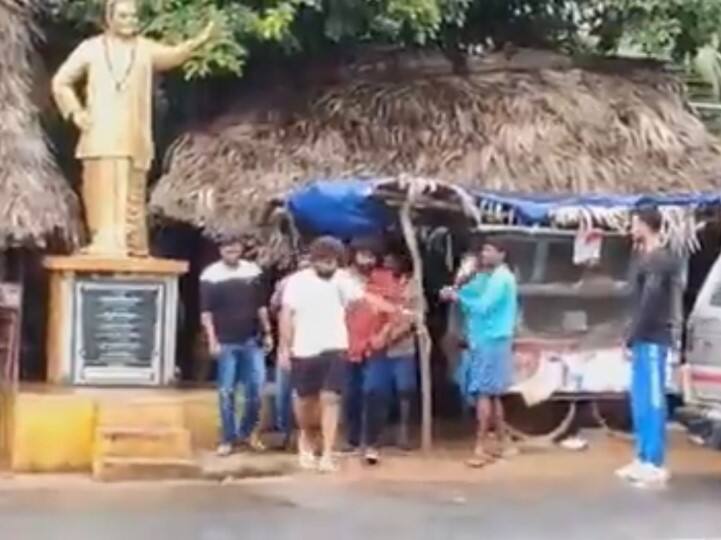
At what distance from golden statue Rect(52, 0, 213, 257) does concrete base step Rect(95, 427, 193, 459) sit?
1652 millimetres

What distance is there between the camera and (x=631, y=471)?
46.3 ft

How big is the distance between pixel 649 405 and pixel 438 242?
391cm

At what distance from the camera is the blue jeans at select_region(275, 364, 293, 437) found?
15220 mm

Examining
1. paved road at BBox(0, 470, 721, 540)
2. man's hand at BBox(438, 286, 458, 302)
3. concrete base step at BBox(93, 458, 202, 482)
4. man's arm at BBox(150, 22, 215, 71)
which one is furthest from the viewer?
man's hand at BBox(438, 286, 458, 302)

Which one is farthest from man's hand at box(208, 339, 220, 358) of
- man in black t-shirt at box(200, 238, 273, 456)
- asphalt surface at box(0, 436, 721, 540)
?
asphalt surface at box(0, 436, 721, 540)

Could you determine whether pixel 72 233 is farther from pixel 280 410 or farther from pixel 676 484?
pixel 676 484

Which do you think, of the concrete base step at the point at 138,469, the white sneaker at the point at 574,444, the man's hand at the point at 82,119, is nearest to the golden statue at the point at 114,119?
the man's hand at the point at 82,119

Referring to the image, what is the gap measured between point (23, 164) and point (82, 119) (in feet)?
2.26


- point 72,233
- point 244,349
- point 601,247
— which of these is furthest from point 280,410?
point 601,247

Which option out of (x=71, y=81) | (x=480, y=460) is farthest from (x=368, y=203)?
(x=71, y=81)

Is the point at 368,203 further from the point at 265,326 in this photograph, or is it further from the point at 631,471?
the point at 631,471

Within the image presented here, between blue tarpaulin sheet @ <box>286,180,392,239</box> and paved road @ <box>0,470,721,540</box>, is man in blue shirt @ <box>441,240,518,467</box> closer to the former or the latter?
blue tarpaulin sheet @ <box>286,180,392,239</box>

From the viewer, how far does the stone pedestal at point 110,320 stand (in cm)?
1474

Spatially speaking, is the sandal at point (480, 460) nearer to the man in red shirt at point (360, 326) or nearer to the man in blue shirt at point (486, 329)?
the man in blue shirt at point (486, 329)
